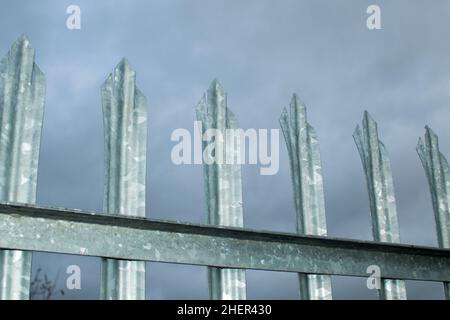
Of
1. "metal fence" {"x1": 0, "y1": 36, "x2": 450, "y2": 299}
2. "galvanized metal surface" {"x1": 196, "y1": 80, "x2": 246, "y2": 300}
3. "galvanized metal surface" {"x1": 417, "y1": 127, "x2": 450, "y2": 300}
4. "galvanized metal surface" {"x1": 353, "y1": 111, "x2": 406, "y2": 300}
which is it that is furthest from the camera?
"galvanized metal surface" {"x1": 417, "y1": 127, "x2": 450, "y2": 300}

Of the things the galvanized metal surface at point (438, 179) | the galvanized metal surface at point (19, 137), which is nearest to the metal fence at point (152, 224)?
the galvanized metal surface at point (19, 137)

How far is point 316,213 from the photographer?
5.31 metres

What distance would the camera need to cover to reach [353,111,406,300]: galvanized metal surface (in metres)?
5.49

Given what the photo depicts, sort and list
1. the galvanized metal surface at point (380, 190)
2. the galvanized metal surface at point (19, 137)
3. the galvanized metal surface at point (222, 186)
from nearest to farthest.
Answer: the galvanized metal surface at point (19, 137)
the galvanized metal surface at point (222, 186)
the galvanized metal surface at point (380, 190)

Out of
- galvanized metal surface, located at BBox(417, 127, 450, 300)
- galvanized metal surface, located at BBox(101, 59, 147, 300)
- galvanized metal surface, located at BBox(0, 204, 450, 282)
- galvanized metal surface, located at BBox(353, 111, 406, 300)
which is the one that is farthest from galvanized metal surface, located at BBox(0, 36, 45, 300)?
galvanized metal surface, located at BBox(417, 127, 450, 300)

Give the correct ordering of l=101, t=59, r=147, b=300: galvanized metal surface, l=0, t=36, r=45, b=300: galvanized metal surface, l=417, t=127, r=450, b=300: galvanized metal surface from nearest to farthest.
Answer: l=0, t=36, r=45, b=300: galvanized metal surface → l=101, t=59, r=147, b=300: galvanized metal surface → l=417, t=127, r=450, b=300: galvanized metal surface

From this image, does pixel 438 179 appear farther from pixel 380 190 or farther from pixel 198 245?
pixel 198 245

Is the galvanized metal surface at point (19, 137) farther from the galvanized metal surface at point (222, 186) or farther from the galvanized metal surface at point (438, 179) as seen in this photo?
the galvanized metal surface at point (438, 179)

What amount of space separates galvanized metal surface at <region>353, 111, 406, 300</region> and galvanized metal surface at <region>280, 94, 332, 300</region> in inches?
24.1

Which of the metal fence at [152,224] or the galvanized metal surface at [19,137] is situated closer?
the galvanized metal surface at [19,137]

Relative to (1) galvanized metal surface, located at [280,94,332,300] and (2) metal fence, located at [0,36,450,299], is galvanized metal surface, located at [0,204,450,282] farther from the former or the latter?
(1) galvanized metal surface, located at [280,94,332,300]

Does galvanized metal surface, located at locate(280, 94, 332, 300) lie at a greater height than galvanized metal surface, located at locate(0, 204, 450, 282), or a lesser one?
greater

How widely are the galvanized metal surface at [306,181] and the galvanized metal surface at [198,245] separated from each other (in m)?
0.14

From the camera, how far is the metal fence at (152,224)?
4.25 metres
